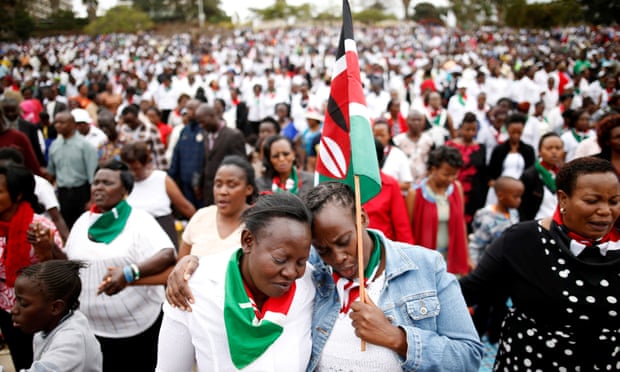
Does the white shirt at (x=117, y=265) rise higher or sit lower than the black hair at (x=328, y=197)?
lower

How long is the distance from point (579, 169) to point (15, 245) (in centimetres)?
308

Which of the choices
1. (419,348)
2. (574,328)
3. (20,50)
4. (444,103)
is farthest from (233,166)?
(444,103)

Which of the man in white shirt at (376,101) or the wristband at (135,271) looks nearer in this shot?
the wristband at (135,271)

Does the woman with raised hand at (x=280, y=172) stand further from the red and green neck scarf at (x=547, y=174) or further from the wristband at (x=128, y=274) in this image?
the red and green neck scarf at (x=547, y=174)

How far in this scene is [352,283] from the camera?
5.96 ft

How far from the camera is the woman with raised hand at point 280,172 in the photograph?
166 inches

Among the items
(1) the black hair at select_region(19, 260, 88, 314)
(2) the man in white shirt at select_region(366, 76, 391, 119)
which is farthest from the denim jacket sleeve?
(2) the man in white shirt at select_region(366, 76, 391, 119)

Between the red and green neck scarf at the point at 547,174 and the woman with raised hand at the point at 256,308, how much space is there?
3480 millimetres

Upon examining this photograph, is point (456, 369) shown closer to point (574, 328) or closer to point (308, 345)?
point (308, 345)

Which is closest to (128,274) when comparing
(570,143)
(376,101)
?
(570,143)

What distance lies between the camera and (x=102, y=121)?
6.36 meters

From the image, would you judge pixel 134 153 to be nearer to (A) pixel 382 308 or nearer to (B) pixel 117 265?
(B) pixel 117 265

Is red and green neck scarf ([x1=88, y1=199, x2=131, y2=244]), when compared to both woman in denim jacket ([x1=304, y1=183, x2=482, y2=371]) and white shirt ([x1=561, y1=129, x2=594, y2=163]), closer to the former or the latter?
woman in denim jacket ([x1=304, y1=183, x2=482, y2=371])

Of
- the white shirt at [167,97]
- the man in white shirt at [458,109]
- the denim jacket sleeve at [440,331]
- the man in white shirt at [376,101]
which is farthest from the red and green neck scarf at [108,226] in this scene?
the white shirt at [167,97]
